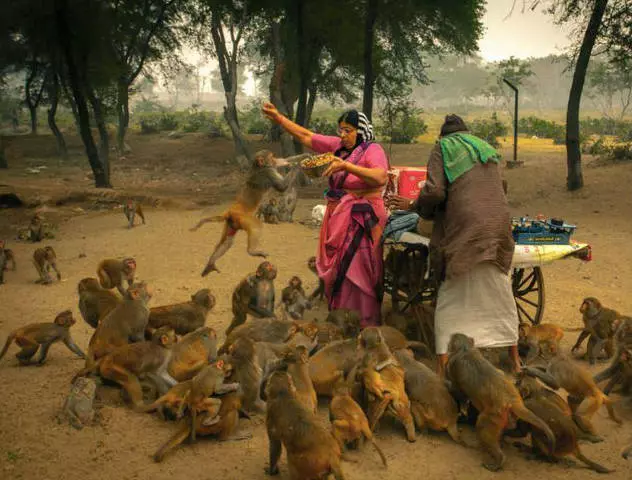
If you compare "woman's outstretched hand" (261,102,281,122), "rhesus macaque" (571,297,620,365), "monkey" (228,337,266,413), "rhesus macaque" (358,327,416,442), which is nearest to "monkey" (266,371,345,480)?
"rhesus macaque" (358,327,416,442)

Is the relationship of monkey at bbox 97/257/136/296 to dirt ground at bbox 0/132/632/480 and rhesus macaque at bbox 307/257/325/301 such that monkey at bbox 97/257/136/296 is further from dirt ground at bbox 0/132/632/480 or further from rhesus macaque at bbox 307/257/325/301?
rhesus macaque at bbox 307/257/325/301

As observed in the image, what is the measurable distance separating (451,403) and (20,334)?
3.82m

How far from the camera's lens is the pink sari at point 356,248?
6.29 metres

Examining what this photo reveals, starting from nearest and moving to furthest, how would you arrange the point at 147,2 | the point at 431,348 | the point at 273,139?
the point at 431,348 < the point at 147,2 < the point at 273,139

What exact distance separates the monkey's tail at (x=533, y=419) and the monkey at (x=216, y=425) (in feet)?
6.07

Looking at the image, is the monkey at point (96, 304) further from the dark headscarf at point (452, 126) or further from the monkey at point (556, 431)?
the monkey at point (556, 431)

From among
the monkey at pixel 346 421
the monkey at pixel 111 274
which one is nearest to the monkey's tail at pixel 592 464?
the monkey at pixel 346 421

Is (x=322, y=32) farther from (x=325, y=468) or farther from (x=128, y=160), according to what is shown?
(x=325, y=468)

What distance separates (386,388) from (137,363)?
1.91m

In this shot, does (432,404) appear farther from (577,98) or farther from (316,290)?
(577,98)

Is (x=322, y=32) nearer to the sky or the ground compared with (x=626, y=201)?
nearer to the sky

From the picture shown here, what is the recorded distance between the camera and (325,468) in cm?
372

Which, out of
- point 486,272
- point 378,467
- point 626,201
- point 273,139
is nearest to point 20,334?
point 378,467

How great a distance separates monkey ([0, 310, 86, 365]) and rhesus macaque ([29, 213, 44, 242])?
22.5 ft
